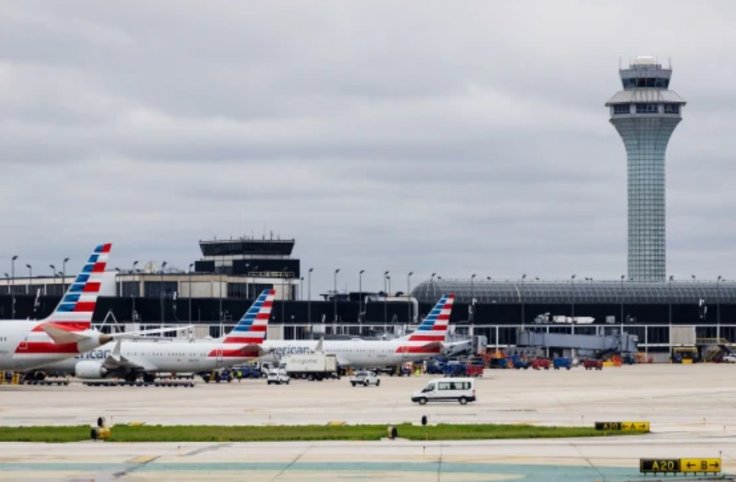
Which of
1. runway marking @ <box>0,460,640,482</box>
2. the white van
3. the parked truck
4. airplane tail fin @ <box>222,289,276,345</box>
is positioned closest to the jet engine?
airplane tail fin @ <box>222,289,276,345</box>

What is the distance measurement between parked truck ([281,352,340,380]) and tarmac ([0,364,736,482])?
1529cm

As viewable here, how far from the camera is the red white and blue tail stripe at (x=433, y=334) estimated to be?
162250 millimetres

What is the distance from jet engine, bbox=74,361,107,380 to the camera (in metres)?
135

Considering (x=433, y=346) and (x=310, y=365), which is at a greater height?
(x=433, y=346)

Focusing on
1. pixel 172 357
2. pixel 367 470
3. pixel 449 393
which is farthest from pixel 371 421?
pixel 172 357

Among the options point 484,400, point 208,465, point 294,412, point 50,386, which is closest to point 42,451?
point 208,465

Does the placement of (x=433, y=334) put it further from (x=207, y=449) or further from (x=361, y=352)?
(x=207, y=449)

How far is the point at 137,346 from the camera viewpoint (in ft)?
465

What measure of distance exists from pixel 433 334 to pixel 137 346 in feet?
112

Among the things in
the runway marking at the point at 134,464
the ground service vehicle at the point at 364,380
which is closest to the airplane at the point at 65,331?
the ground service vehicle at the point at 364,380

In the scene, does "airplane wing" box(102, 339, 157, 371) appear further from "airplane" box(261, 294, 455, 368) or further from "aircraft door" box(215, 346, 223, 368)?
"airplane" box(261, 294, 455, 368)

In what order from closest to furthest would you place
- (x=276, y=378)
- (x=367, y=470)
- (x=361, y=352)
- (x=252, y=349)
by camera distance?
(x=367, y=470), (x=276, y=378), (x=252, y=349), (x=361, y=352)

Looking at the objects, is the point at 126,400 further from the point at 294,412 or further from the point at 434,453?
the point at 434,453

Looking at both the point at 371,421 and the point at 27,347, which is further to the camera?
the point at 27,347
